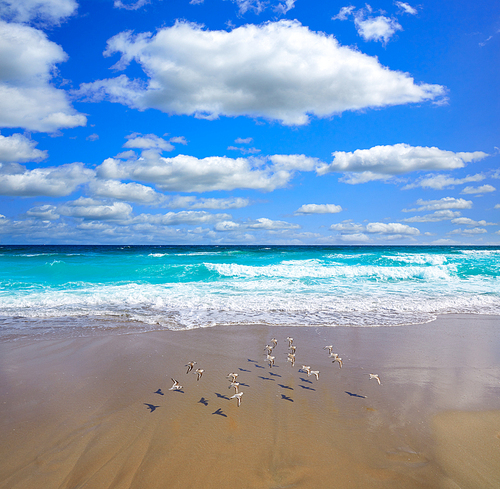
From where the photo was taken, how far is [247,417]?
4.55 metres

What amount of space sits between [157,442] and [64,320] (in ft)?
24.1

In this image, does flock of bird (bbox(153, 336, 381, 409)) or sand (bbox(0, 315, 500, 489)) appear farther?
flock of bird (bbox(153, 336, 381, 409))

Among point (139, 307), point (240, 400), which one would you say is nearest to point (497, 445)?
point (240, 400)

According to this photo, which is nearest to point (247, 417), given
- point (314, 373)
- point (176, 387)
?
point (176, 387)

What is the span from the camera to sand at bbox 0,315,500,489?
138 inches

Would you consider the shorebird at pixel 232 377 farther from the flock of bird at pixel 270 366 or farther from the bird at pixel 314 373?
the bird at pixel 314 373

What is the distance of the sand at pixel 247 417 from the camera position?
11.5ft

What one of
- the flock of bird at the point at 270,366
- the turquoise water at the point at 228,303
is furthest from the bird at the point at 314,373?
the turquoise water at the point at 228,303

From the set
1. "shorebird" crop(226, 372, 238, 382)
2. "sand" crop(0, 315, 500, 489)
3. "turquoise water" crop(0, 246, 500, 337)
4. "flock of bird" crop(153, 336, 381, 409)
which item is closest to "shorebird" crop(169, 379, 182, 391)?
"flock of bird" crop(153, 336, 381, 409)

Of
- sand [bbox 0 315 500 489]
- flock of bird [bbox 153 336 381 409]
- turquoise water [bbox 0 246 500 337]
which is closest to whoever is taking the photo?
sand [bbox 0 315 500 489]

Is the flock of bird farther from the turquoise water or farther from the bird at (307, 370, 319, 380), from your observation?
the turquoise water

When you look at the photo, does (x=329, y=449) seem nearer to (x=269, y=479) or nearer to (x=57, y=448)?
(x=269, y=479)

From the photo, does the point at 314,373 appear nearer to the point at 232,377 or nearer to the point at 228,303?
the point at 232,377

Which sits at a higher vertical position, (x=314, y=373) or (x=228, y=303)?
(x=228, y=303)
